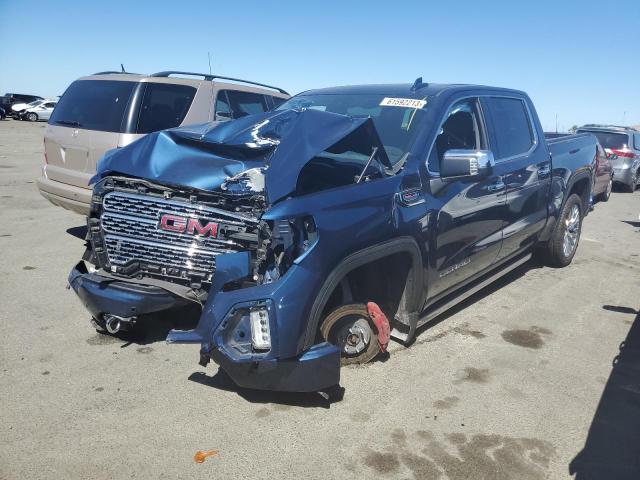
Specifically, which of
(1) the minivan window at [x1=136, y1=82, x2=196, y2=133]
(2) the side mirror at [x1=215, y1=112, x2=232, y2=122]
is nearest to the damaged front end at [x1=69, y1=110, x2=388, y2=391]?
(1) the minivan window at [x1=136, y1=82, x2=196, y2=133]

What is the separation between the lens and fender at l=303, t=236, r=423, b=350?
3092 mm

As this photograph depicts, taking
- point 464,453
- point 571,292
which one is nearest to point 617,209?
point 571,292

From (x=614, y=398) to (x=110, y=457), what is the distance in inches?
122

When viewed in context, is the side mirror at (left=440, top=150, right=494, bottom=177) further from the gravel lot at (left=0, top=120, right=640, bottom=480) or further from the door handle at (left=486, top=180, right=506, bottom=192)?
the gravel lot at (left=0, top=120, right=640, bottom=480)

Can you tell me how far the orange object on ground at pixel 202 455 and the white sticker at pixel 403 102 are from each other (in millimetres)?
2762

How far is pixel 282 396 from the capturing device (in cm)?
347

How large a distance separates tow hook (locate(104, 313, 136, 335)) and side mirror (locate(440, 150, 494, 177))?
2.36 meters

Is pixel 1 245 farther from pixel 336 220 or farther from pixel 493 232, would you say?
pixel 493 232

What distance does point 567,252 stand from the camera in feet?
21.6

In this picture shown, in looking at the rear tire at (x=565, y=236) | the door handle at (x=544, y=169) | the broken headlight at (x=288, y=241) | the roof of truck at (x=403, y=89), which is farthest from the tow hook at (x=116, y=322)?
the rear tire at (x=565, y=236)

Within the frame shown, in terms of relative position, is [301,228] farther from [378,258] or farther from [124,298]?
[124,298]

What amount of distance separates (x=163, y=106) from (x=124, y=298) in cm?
384

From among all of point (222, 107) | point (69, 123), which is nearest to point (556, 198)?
point (222, 107)

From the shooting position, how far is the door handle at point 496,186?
14.6 ft
